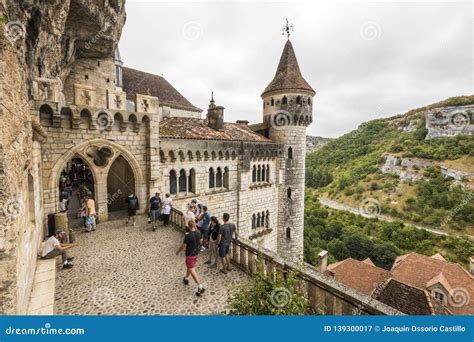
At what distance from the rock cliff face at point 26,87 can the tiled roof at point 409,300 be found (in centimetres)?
1515

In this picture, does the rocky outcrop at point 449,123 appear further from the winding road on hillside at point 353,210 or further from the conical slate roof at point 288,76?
the conical slate roof at point 288,76

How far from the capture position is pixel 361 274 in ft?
68.1

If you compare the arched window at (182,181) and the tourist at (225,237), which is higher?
the arched window at (182,181)

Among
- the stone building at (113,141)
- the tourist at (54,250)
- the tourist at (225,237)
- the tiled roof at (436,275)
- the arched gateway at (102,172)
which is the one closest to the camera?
the stone building at (113,141)

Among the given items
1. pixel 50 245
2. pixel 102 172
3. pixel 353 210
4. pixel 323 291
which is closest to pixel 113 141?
pixel 102 172

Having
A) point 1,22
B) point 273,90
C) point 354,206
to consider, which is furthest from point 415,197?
point 1,22

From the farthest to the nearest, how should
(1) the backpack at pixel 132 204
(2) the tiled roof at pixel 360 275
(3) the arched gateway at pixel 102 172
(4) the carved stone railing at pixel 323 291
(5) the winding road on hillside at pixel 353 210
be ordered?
(5) the winding road on hillside at pixel 353 210, (2) the tiled roof at pixel 360 275, (1) the backpack at pixel 132 204, (3) the arched gateway at pixel 102 172, (4) the carved stone railing at pixel 323 291

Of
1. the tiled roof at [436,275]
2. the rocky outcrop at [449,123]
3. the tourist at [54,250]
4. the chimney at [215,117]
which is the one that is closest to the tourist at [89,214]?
the tourist at [54,250]

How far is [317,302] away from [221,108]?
15.1 m

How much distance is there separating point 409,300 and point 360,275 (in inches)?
363

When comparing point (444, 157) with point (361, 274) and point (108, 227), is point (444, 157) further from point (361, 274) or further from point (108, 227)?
point (108, 227)

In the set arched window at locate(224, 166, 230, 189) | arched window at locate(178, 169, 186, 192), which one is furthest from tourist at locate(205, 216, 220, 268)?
arched window at locate(224, 166, 230, 189)

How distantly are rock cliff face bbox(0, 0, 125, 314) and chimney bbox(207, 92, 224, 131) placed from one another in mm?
7713

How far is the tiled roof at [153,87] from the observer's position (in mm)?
23203
